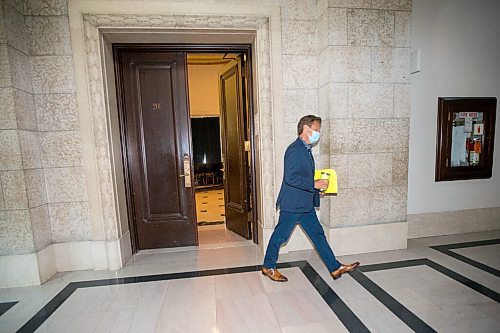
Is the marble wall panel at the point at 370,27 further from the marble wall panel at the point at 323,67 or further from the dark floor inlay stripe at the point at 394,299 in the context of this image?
the dark floor inlay stripe at the point at 394,299

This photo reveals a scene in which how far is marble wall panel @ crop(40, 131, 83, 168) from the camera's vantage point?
9.42 feet

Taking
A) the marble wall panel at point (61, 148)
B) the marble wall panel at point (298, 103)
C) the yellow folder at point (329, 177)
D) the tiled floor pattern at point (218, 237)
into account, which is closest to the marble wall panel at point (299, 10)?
the marble wall panel at point (298, 103)

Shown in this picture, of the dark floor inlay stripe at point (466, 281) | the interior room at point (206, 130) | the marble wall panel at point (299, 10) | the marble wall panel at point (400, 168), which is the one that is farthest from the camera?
the interior room at point (206, 130)

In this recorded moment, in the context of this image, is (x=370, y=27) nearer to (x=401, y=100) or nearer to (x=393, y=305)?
(x=401, y=100)

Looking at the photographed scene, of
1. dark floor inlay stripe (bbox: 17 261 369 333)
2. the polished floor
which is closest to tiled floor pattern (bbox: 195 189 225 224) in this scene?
the polished floor

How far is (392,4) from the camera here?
2.97 metres

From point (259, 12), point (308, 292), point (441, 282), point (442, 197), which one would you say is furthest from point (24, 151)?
point (442, 197)

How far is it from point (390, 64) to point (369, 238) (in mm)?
2095

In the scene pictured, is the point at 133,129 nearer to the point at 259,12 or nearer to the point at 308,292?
the point at 259,12

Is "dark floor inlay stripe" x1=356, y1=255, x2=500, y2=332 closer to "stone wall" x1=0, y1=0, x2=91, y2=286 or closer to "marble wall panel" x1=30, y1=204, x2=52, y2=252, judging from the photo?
"stone wall" x1=0, y1=0, x2=91, y2=286

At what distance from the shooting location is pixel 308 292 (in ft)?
7.76

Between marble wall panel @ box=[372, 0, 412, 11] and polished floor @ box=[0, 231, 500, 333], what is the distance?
2.89m

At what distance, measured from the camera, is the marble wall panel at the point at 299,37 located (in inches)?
119

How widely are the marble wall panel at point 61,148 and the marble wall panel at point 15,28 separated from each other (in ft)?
2.98
